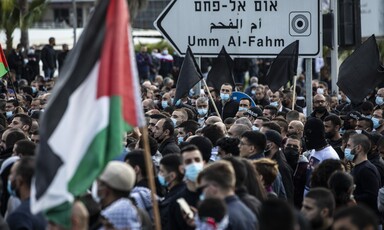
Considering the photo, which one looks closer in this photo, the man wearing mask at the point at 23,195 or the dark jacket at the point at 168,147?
the man wearing mask at the point at 23,195

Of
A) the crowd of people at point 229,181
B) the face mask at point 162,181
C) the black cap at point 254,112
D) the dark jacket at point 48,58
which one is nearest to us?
the crowd of people at point 229,181

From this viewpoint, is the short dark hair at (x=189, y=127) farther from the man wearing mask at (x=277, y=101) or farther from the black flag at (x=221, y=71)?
the man wearing mask at (x=277, y=101)

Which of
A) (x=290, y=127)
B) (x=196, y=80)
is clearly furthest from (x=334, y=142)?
(x=196, y=80)

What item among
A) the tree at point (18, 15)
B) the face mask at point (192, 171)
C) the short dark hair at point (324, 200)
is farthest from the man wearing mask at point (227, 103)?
the tree at point (18, 15)

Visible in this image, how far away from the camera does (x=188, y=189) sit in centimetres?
976

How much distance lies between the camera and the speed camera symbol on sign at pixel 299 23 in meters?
18.2

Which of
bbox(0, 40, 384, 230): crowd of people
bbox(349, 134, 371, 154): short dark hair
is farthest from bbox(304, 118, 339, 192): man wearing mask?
bbox(349, 134, 371, 154): short dark hair

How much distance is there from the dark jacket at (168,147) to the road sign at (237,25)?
4.78 metres

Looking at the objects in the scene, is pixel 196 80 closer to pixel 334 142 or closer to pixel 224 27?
pixel 224 27

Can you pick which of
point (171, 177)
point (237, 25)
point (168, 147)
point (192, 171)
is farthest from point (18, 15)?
point (192, 171)

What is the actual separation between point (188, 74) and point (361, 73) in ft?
8.48

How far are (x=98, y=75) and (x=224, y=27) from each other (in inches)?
428

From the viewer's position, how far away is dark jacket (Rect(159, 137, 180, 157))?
1298 centimetres

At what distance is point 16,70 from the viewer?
3500 centimetres
